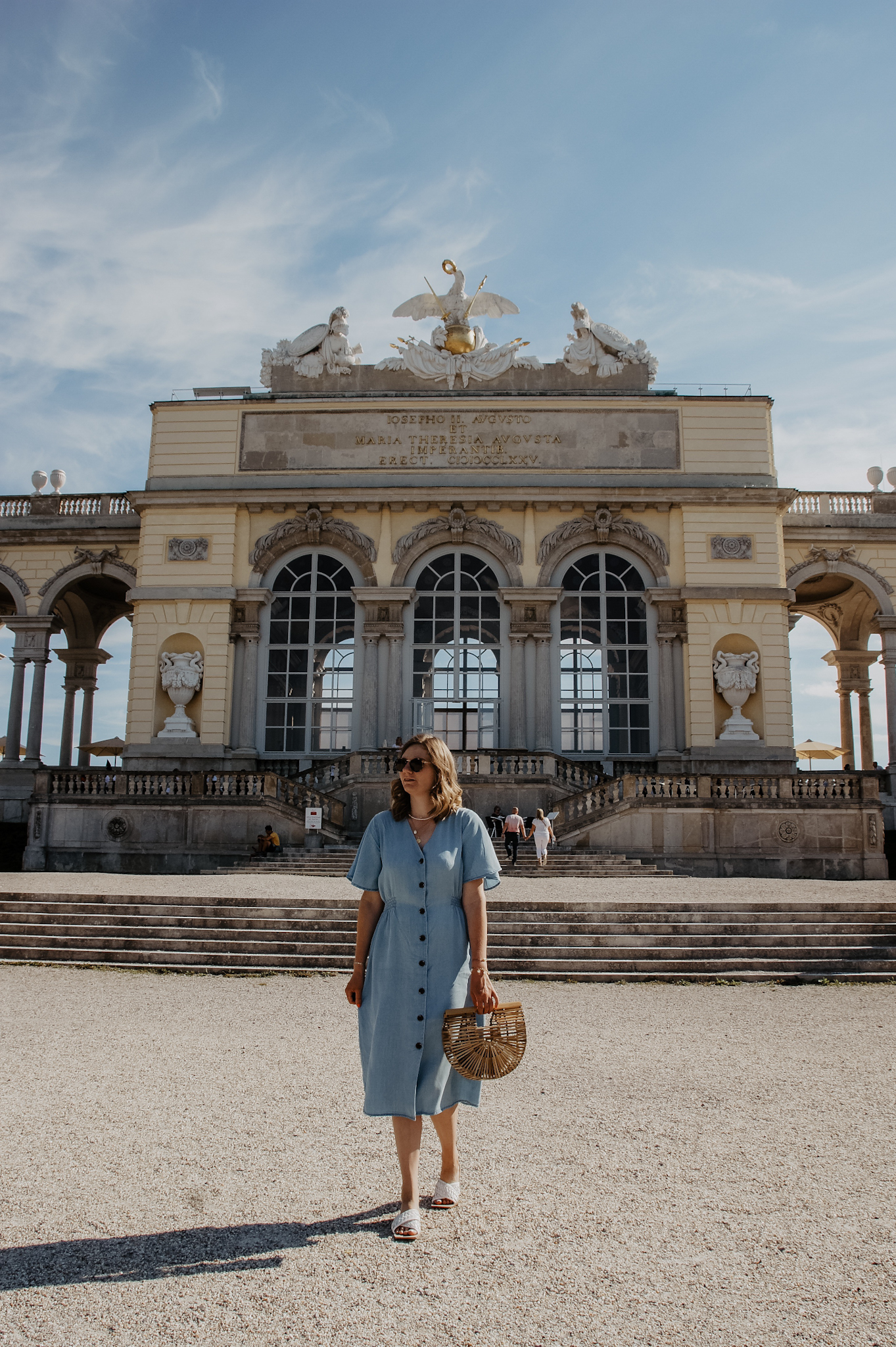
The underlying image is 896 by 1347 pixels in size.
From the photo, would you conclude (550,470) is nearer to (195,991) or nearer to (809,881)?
(809,881)

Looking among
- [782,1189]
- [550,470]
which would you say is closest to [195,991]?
[782,1189]

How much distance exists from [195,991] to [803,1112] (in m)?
6.01

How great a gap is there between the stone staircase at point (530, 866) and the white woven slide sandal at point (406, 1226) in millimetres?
13571

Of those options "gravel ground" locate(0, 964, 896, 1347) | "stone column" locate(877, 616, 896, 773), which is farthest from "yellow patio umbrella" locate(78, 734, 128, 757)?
"gravel ground" locate(0, 964, 896, 1347)

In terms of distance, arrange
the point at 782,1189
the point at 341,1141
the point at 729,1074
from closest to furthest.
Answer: the point at 782,1189
the point at 341,1141
the point at 729,1074

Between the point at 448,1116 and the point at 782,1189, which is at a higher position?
the point at 448,1116

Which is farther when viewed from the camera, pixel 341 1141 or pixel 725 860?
pixel 725 860

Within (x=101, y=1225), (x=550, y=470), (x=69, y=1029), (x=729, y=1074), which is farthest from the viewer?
(x=550, y=470)

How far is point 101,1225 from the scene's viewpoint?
4.23 meters

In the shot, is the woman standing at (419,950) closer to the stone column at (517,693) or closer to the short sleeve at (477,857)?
the short sleeve at (477,857)

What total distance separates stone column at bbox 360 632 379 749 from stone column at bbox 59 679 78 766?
11.6 meters

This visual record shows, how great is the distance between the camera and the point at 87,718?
1366 inches

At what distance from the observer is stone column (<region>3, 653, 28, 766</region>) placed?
29141mm

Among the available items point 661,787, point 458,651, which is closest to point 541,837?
point 661,787
